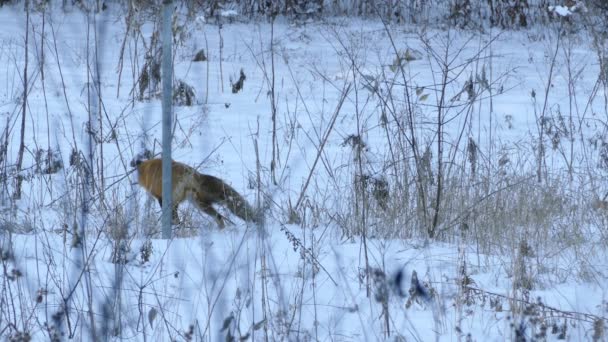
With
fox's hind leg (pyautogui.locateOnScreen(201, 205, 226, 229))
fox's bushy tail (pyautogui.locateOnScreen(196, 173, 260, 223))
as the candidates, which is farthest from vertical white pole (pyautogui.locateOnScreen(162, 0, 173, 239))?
fox's bushy tail (pyautogui.locateOnScreen(196, 173, 260, 223))

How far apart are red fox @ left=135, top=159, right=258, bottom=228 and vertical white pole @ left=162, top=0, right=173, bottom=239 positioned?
1.80 ft

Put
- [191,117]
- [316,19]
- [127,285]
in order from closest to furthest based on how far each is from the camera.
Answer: [127,285] < [191,117] < [316,19]

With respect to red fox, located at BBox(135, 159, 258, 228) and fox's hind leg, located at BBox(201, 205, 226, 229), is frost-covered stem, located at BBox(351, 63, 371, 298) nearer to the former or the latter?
red fox, located at BBox(135, 159, 258, 228)

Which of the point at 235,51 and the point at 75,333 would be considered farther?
the point at 235,51

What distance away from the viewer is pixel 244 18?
12.7 m

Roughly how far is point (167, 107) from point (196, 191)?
89 cm

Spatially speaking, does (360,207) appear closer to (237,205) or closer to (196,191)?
(237,205)

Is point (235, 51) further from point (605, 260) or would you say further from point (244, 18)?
point (605, 260)

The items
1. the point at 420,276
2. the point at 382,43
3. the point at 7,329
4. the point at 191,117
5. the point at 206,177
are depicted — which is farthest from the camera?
the point at 382,43

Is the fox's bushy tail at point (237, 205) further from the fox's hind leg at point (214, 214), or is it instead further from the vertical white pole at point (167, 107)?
the vertical white pole at point (167, 107)

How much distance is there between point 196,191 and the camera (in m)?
4.85

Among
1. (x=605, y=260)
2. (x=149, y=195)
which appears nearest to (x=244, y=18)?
(x=149, y=195)

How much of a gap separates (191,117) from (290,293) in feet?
15.9

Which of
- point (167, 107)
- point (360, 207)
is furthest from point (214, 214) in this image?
point (167, 107)
